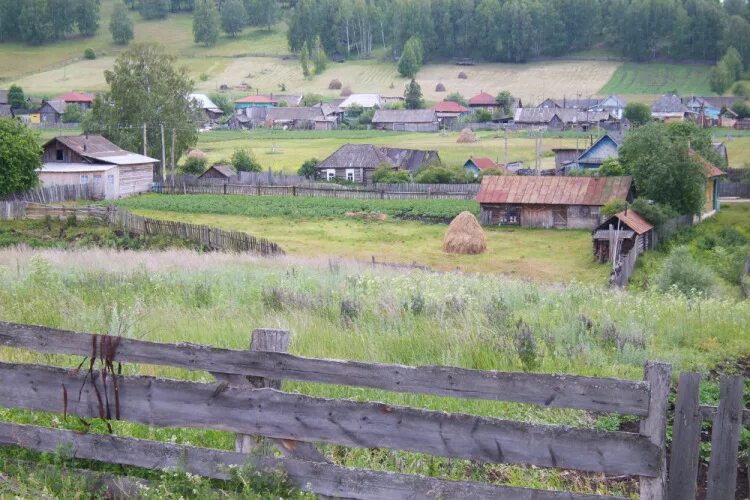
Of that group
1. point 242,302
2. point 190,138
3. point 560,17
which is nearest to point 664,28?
point 560,17

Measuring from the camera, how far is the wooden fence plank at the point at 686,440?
199 inches

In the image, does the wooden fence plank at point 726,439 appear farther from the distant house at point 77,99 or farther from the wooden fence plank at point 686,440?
the distant house at point 77,99

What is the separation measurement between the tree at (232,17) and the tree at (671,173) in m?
136

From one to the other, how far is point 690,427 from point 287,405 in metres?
2.34

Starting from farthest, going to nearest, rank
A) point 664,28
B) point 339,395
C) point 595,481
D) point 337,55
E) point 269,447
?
point 337,55, point 664,28, point 339,395, point 595,481, point 269,447

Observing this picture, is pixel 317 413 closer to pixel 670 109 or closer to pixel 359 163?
pixel 359 163

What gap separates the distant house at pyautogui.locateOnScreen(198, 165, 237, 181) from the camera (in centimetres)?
6141

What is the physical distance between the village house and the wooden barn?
3067 centimetres

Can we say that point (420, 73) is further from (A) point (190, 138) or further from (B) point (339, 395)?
(B) point (339, 395)

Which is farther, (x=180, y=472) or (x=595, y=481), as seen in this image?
(x=595, y=481)

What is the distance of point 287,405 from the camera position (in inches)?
209

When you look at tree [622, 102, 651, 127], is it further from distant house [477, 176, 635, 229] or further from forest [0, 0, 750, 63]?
distant house [477, 176, 635, 229]

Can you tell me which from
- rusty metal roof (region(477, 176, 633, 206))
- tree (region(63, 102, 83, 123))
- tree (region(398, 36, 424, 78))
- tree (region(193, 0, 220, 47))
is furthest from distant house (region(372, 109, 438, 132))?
tree (region(193, 0, 220, 47))

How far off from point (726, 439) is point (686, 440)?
11.3 inches
